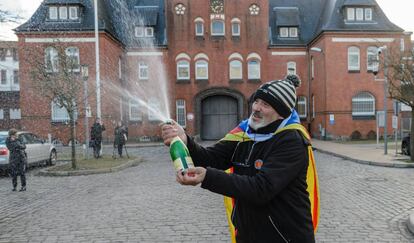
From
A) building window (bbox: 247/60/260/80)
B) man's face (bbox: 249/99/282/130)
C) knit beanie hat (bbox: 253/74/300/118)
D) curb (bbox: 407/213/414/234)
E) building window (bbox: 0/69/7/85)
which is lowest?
curb (bbox: 407/213/414/234)

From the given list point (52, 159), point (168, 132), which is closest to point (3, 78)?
point (52, 159)

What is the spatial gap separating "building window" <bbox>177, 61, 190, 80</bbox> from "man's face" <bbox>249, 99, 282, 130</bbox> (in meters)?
35.7

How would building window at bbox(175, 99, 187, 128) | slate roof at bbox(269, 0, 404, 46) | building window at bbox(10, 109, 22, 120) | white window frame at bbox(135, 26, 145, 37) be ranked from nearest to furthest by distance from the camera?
slate roof at bbox(269, 0, 404, 46)
building window at bbox(175, 99, 187, 128)
white window frame at bbox(135, 26, 145, 37)
building window at bbox(10, 109, 22, 120)

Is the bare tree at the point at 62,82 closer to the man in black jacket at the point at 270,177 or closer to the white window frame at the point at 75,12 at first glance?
the man in black jacket at the point at 270,177

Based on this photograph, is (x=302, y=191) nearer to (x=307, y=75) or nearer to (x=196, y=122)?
(x=196, y=122)

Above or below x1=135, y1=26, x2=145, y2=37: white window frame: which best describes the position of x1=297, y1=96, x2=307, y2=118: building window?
below

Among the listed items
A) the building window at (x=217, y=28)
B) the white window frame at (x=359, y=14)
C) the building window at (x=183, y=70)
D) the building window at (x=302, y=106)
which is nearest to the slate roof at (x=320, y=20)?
the white window frame at (x=359, y=14)

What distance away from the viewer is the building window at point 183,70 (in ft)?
125

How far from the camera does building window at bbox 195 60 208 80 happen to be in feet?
125

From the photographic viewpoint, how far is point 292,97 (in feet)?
9.30

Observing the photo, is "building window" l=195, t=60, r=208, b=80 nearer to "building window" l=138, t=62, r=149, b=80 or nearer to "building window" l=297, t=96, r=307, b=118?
"building window" l=138, t=62, r=149, b=80

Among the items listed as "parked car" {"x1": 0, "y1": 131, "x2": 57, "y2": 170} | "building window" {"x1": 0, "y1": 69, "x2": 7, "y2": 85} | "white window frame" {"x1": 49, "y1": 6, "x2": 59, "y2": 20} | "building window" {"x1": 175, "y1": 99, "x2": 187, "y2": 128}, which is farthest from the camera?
"building window" {"x1": 0, "y1": 69, "x2": 7, "y2": 85}

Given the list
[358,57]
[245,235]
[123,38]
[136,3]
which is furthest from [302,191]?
[136,3]

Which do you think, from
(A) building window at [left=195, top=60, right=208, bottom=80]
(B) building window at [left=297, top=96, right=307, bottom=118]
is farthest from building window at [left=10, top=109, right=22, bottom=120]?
(B) building window at [left=297, top=96, right=307, bottom=118]
